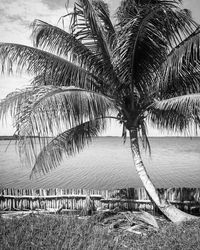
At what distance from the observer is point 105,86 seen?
6250mm

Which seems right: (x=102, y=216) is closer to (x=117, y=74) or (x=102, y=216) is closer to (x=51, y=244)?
(x=51, y=244)

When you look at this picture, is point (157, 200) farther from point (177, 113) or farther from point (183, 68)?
point (183, 68)

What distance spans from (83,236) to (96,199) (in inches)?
104

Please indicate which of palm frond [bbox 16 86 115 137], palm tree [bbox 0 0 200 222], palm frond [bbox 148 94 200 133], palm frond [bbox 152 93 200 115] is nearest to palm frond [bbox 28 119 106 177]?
palm tree [bbox 0 0 200 222]

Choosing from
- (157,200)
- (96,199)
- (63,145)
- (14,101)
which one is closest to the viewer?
(14,101)

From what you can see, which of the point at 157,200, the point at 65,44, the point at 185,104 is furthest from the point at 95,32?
the point at 157,200

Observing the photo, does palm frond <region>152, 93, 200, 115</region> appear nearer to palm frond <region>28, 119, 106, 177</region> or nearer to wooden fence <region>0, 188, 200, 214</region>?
palm frond <region>28, 119, 106, 177</region>

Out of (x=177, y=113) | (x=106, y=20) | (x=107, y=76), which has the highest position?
(x=106, y=20)

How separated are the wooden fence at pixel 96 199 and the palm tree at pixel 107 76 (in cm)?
121

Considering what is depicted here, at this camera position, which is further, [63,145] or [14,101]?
[63,145]

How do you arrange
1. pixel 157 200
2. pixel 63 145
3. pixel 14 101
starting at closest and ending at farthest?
pixel 14 101 < pixel 157 200 < pixel 63 145

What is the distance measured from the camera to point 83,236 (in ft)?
16.8

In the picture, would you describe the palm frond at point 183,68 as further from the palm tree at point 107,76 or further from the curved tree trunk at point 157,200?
the curved tree trunk at point 157,200

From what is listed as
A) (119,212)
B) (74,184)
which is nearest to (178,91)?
(119,212)
